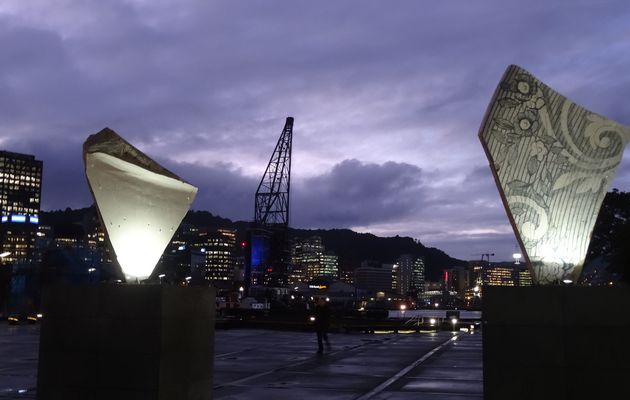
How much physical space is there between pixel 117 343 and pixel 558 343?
557cm

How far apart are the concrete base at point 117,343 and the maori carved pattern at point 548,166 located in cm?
459

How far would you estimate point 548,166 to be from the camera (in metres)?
9.34

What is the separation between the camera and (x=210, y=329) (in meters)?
9.89

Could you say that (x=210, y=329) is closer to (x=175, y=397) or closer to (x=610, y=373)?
(x=175, y=397)

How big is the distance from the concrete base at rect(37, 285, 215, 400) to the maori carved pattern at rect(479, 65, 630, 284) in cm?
459

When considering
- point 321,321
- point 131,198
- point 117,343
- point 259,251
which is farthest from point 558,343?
point 259,251

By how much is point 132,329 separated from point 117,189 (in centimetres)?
198

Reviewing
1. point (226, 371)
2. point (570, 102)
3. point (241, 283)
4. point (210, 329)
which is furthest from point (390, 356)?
point (241, 283)

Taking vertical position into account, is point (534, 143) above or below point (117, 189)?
above

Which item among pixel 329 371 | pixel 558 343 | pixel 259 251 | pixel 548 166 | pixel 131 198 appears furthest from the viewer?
→ pixel 259 251

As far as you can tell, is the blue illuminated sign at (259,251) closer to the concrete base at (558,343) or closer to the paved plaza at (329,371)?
the paved plaza at (329,371)

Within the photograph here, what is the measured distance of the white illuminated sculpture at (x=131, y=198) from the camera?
31.3 ft

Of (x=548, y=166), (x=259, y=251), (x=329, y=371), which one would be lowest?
(x=329, y=371)

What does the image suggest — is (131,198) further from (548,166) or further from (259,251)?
(259,251)
